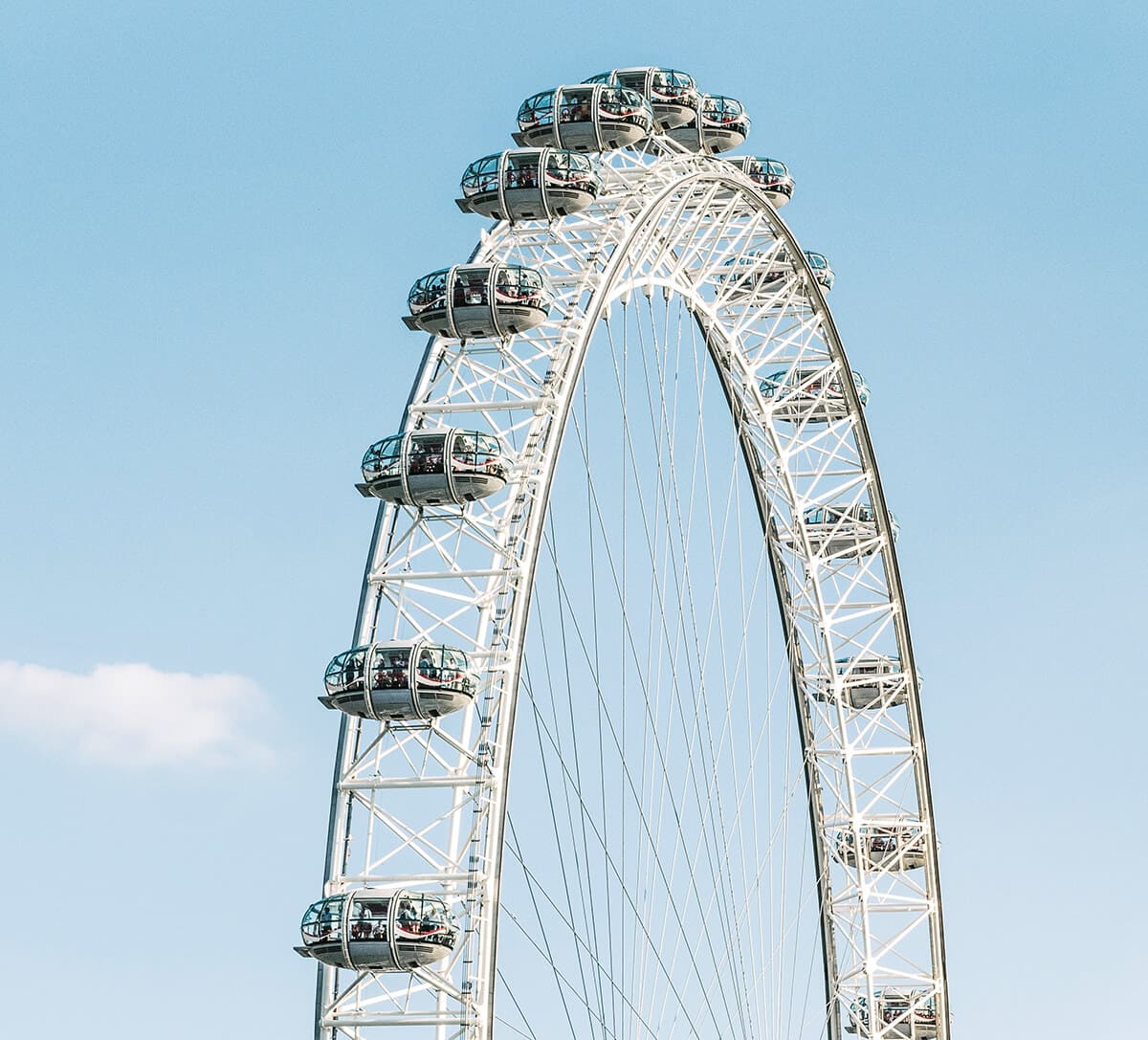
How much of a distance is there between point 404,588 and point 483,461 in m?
2.50

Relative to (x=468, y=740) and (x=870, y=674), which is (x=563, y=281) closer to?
(x=468, y=740)

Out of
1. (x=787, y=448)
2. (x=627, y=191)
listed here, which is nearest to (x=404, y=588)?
(x=627, y=191)

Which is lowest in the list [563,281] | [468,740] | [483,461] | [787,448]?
[468,740]

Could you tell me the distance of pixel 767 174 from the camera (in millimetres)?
60875

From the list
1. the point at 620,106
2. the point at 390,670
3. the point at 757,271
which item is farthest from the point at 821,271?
the point at 390,670

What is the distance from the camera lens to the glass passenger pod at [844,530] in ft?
216

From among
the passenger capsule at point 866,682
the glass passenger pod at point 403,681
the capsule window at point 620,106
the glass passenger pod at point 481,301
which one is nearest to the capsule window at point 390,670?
the glass passenger pod at point 403,681

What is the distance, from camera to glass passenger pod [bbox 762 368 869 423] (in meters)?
64.0

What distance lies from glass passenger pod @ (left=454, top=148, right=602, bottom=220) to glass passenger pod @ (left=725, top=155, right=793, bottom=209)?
10.8 metres

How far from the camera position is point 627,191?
52625mm

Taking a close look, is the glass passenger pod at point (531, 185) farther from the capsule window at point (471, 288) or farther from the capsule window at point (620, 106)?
the capsule window at point (471, 288)

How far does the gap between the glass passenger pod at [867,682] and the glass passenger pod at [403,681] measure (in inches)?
894

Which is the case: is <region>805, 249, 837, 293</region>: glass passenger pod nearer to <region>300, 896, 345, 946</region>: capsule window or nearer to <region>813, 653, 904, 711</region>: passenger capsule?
<region>813, 653, 904, 711</region>: passenger capsule

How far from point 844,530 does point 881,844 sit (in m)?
7.44
